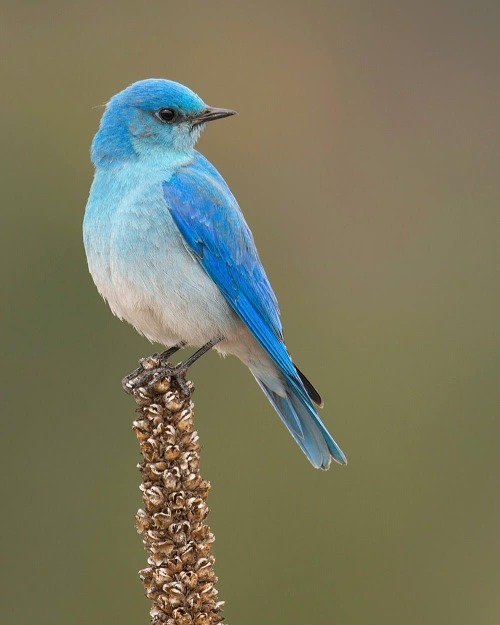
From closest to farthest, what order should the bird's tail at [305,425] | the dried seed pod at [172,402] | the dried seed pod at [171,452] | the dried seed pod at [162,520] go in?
1. the dried seed pod at [162,520]
2. the dried seed pod at [171,452]
3. the dried seed pod at [172,402]
4. the bird's tail at [305,425]

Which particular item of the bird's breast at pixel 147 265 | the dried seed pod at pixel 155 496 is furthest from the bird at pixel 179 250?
the dried seed pod at pixel 155 496

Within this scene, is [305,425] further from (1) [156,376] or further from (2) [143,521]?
(2) [143,521]

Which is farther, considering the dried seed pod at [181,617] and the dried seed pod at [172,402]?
the dried seed pod at [172,402]

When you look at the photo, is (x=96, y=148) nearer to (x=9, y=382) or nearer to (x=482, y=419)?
(x=9, y=382)

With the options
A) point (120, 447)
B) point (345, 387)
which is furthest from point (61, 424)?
point (345, 387)

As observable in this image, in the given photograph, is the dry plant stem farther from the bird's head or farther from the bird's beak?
the bird's beak

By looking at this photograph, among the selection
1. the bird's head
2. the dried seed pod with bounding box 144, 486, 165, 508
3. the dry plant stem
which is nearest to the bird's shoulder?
the bird's head

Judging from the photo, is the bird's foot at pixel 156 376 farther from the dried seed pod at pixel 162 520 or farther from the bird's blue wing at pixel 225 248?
the bird's blue wing at pixel 225 248
